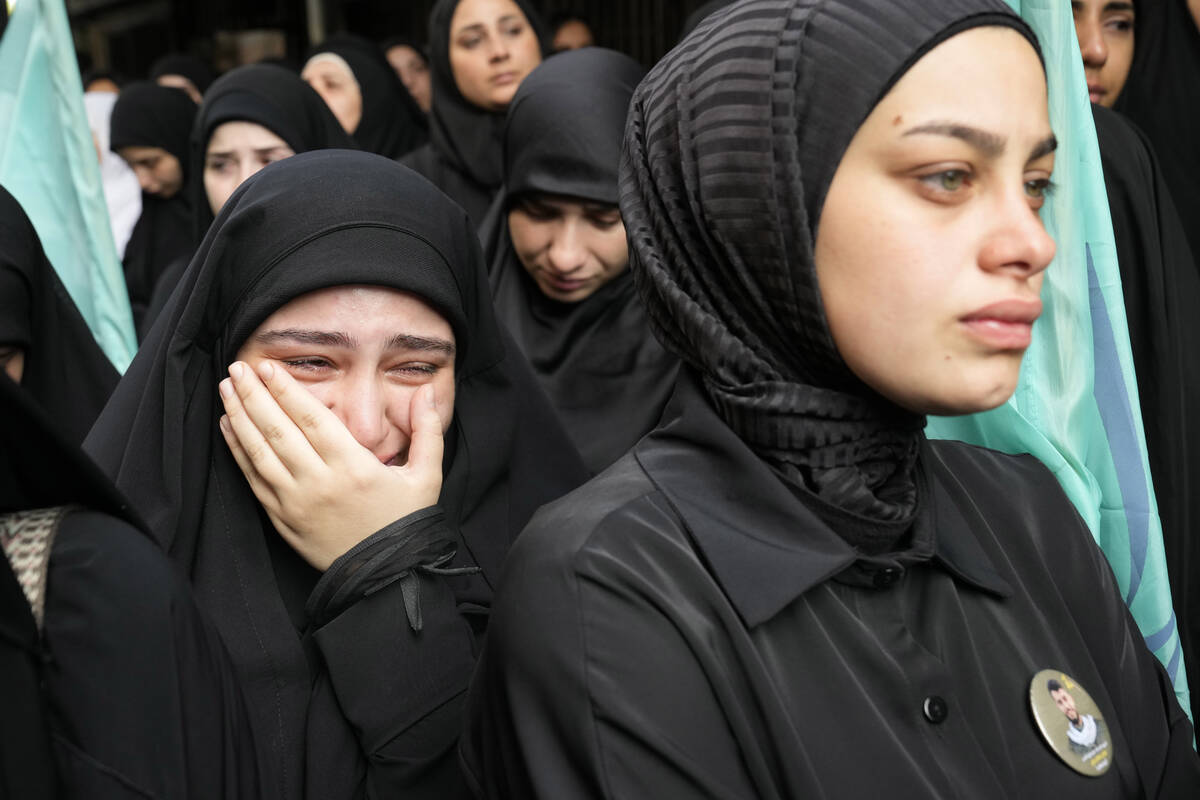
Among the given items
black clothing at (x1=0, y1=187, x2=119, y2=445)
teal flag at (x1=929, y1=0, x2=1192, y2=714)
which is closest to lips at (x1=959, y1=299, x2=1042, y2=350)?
teal flag at (x1=929, y1=0, x2=1192, y2=714)

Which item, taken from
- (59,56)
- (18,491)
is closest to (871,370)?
(18,491)

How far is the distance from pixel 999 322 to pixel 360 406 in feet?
3.14

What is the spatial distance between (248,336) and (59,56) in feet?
4.98

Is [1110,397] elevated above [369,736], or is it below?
above

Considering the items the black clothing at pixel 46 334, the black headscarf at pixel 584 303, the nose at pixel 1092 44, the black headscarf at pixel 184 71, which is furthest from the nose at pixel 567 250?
the black headscarf at pixel 184 71

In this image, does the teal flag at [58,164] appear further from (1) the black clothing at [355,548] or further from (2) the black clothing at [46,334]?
(1) the black clothing at [355,548]

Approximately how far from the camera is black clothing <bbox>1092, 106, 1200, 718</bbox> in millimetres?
Answer: 2230

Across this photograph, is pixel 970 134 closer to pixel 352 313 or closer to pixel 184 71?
pixel 352 313

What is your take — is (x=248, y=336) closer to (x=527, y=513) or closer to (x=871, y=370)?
(x=527, y=513)

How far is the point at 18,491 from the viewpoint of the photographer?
1.20 meters

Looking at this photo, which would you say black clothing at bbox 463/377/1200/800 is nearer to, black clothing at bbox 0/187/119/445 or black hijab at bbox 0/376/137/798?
black hijab at bbox 0/376/137/798

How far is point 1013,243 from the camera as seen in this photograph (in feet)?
3.83

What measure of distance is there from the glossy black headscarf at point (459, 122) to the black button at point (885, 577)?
3.43 meters

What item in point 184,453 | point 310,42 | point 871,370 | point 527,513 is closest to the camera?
point 871,370
